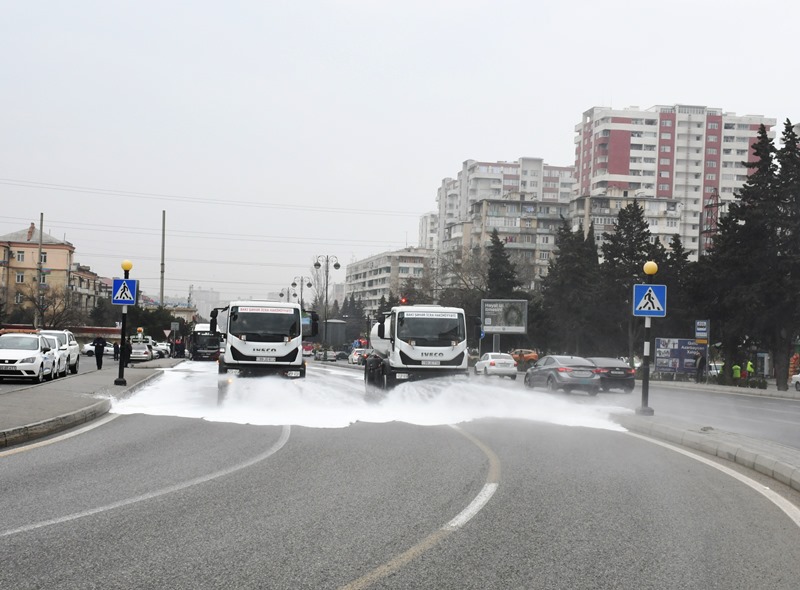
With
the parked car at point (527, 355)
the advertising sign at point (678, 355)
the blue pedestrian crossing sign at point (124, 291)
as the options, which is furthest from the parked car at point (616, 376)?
the parked car at point (527, 355)

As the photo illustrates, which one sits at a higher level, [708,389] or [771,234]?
[771,234]

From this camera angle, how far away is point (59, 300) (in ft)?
361

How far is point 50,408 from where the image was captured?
16.9 m

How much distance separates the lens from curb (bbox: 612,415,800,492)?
11.0 metres

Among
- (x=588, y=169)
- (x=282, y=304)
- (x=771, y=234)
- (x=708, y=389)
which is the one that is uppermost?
(x=588, y=169)

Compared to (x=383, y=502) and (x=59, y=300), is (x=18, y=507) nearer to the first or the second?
(x=383, y=502)

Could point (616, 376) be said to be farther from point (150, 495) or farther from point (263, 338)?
point (150, 495)

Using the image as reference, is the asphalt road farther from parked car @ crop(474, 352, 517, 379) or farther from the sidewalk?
parked car @ crop(474, 352, 517, 379)

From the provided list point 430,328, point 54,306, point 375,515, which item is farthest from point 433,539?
point 54,306

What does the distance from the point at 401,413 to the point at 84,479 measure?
11586 millimetres

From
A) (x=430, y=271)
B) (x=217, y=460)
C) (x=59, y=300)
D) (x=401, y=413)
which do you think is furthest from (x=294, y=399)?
(x=59, y=300)

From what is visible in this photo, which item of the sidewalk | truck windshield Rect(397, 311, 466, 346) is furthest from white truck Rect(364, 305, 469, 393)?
the sidewalk

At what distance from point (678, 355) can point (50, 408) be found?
38468 millimetres

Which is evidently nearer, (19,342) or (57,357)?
(19,342)
